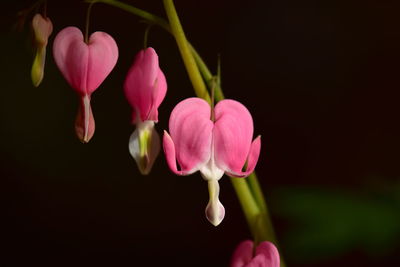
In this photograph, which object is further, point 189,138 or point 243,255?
point 243,255

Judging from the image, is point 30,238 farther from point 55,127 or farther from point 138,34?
point 138,34

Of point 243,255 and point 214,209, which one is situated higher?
point 214,209

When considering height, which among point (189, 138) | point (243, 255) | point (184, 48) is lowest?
point (243, 255)

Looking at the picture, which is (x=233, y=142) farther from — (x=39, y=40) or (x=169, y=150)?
(x=39, y=40)

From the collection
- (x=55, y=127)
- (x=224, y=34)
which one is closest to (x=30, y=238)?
(x=55, y=127)

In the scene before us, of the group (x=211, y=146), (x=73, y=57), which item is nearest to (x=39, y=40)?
(x=73, y=57)

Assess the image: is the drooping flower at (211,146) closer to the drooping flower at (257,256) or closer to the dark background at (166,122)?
the drooping flower at (257,256)
